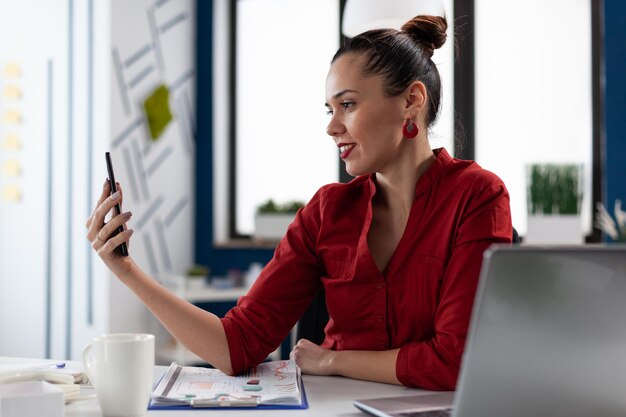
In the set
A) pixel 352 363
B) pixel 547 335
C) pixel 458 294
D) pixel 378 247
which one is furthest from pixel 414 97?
pixel 547 335

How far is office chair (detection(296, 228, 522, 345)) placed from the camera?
5.16 ft

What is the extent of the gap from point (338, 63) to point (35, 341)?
8.21ft

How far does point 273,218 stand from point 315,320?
2.32 m

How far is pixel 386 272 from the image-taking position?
140 cm

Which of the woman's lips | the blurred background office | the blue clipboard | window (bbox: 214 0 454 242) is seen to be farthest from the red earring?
window (bbox: 214 0 454 242)

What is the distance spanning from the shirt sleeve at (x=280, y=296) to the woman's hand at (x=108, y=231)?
25 centimetres

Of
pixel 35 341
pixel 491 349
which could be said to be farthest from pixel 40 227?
pixel 491 349

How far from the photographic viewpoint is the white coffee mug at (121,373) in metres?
0.93

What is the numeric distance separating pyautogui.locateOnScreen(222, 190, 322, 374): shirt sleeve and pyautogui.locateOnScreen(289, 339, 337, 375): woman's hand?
0.08 m

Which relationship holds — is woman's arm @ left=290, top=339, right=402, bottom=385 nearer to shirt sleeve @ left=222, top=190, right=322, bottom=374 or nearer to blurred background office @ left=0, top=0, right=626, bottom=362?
shirt sleeve @ left=222, top=190, right=322, bottom=374

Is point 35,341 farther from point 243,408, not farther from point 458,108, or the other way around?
point 243,408

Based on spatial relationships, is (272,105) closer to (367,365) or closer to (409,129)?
(409,129)

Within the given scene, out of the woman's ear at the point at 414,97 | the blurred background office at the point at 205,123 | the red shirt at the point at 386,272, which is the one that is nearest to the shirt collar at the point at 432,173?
the red shirt at the point at 386,272

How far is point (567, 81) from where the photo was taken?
11.7ft
